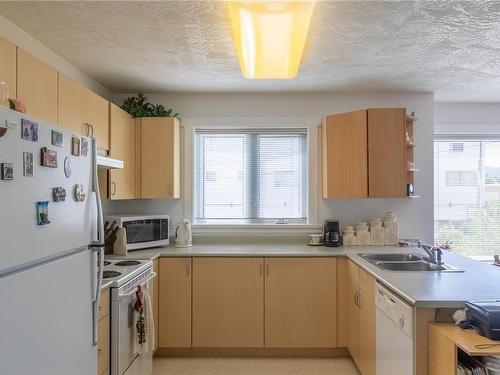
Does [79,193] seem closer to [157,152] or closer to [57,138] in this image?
[57,138]

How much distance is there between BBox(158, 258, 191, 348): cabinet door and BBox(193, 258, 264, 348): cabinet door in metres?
0.07

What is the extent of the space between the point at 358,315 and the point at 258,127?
202 cm

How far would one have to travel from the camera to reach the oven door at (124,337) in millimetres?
2027

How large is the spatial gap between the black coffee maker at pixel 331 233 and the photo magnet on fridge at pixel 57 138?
254 centimetres

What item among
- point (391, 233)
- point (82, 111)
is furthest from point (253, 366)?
point (82, 111)

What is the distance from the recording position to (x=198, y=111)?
3586mm

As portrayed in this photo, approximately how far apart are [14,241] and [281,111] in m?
2.88

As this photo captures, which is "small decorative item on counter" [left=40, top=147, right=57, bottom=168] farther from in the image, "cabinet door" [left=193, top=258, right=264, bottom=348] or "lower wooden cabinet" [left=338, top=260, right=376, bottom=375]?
"lower wooden cabinet" [left=338, top=260, right=376, bottom=375]

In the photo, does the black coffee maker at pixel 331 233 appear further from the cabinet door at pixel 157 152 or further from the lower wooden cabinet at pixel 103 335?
the lower wooden cabinet at pixel 103 335

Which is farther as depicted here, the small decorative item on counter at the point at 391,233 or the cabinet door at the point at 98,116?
the small decorative item on counter at the point at 391,233

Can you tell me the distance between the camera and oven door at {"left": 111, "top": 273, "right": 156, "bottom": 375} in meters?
2.03

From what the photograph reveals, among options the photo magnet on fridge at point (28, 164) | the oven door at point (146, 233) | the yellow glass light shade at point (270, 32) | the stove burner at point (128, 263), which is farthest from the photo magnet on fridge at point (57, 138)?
the oven door at point (146, 233)

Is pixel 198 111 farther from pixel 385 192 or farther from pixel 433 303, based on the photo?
pixel 433 303

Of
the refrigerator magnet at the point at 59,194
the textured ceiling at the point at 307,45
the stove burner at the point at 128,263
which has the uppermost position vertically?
the textured ceiling at the point at 307,45
